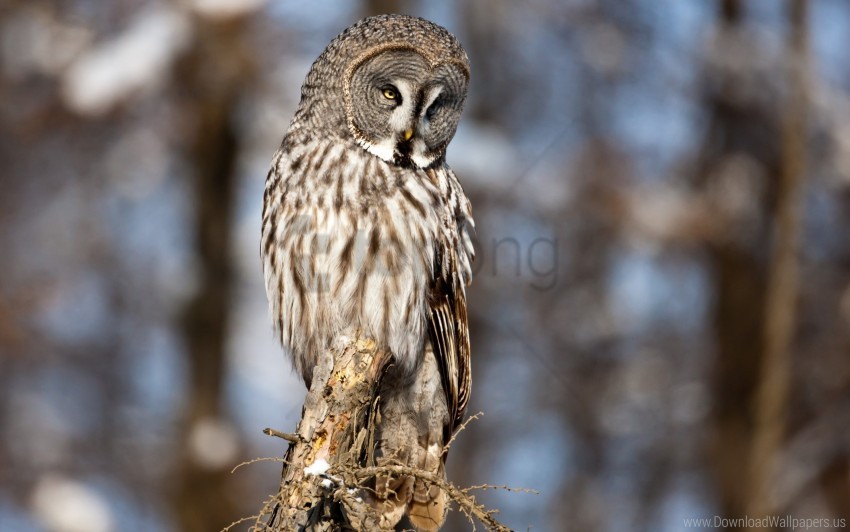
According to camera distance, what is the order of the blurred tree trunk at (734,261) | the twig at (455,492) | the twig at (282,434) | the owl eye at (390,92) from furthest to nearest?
1. the blurred tree trunk at (734,261)
2. the owl eye at (390,92)
3. the twig at (455,492)
4. the twig at (282,434)

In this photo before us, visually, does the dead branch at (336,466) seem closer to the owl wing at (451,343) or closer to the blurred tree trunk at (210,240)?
the owl wing at (451,343)

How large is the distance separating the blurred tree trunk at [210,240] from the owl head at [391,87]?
5889 mm

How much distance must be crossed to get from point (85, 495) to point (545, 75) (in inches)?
355

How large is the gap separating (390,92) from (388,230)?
736mm

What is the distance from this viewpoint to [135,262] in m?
17.1

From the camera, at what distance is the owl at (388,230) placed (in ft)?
14.0

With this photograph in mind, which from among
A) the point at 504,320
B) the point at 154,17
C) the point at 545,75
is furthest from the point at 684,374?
the point at 154,17

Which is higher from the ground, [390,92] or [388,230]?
[390,92]

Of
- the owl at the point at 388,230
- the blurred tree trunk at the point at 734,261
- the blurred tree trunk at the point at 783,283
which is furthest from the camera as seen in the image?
the blurred tree trunk at the point at 734,261

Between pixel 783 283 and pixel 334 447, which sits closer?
pixel 334 447

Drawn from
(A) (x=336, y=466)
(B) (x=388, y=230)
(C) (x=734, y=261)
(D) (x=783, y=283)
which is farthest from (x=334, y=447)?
(C) (x=734, y=261)

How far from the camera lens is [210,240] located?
10766 mm

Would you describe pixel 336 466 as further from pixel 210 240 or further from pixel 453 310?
pixel 210 240

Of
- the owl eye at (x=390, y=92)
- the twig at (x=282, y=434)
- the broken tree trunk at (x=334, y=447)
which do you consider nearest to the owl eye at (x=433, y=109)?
the owl eye at (x=390, y=92)
